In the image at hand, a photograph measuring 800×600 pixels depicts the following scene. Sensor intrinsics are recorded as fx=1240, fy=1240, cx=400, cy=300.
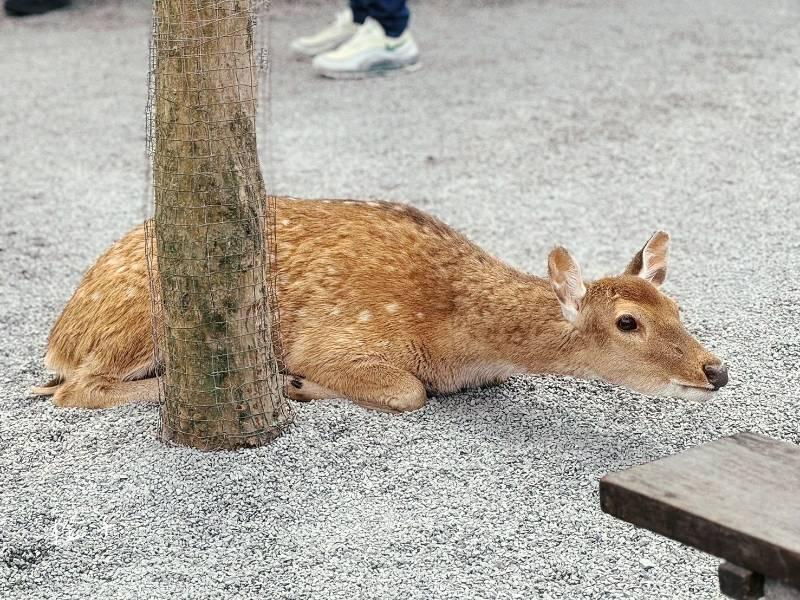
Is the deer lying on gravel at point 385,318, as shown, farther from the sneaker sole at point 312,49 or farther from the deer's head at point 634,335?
the sneaker sole at point 312,49

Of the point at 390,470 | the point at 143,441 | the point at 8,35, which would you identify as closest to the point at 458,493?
the point at 390,470

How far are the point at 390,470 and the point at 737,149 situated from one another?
14.8 ft

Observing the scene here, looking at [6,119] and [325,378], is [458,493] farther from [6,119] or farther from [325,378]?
[6,119]

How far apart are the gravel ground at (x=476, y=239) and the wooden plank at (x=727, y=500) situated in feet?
2.32

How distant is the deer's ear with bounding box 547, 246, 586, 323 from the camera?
4230 mm

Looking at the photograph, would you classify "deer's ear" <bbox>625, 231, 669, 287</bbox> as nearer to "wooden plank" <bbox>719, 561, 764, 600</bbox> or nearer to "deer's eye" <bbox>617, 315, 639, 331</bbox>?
"deer's eye" <bbox>617, 315, 639, 331</bbox>

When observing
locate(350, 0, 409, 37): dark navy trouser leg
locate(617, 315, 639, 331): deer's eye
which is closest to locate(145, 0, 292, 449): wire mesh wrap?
locate(617, 315, 639, 331): deer's eye

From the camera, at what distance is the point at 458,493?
3.88m

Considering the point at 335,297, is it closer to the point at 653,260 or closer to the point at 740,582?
the point at 653,260

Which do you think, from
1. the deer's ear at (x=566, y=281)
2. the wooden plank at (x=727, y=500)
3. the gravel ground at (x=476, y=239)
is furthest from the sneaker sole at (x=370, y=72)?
the wooden plank at (x=727, y=500)

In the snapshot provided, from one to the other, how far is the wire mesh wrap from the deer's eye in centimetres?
117

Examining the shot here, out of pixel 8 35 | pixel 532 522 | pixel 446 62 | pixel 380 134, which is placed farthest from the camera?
pixel 8 35

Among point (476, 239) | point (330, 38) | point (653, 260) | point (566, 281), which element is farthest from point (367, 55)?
point (566, 281)

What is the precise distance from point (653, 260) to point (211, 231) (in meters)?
1.60
